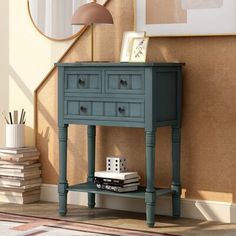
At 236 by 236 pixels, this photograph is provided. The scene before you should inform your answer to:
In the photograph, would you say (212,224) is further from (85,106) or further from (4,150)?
(4,150)

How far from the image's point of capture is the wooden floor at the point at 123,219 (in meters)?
4.29

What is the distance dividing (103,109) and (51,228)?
0.79 m

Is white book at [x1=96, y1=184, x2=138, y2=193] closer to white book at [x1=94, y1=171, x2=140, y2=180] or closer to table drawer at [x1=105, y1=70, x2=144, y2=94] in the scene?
white book at [x1=94, y1=171, x2=140, y2=180]

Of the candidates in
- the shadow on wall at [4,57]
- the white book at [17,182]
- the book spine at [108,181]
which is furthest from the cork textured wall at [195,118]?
the shadow on wall at [4,57]

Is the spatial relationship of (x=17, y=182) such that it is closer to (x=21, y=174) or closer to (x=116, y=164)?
(x=21, y=174)

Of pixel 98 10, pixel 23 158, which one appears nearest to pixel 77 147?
pixel 23 158

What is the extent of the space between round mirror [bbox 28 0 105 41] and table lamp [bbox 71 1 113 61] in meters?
0.34

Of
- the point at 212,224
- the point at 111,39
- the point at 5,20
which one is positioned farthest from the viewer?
the point at 5,20

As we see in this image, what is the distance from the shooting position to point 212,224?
176 inches

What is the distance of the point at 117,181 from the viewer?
4547mm

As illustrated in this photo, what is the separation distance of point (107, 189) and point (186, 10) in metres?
1.23

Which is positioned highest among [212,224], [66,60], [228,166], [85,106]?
[66,60]

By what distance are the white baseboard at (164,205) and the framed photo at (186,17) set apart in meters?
1.07

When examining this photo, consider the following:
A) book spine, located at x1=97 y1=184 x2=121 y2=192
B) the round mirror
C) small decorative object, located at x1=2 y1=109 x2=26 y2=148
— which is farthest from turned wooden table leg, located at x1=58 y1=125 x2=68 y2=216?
the round mirror
